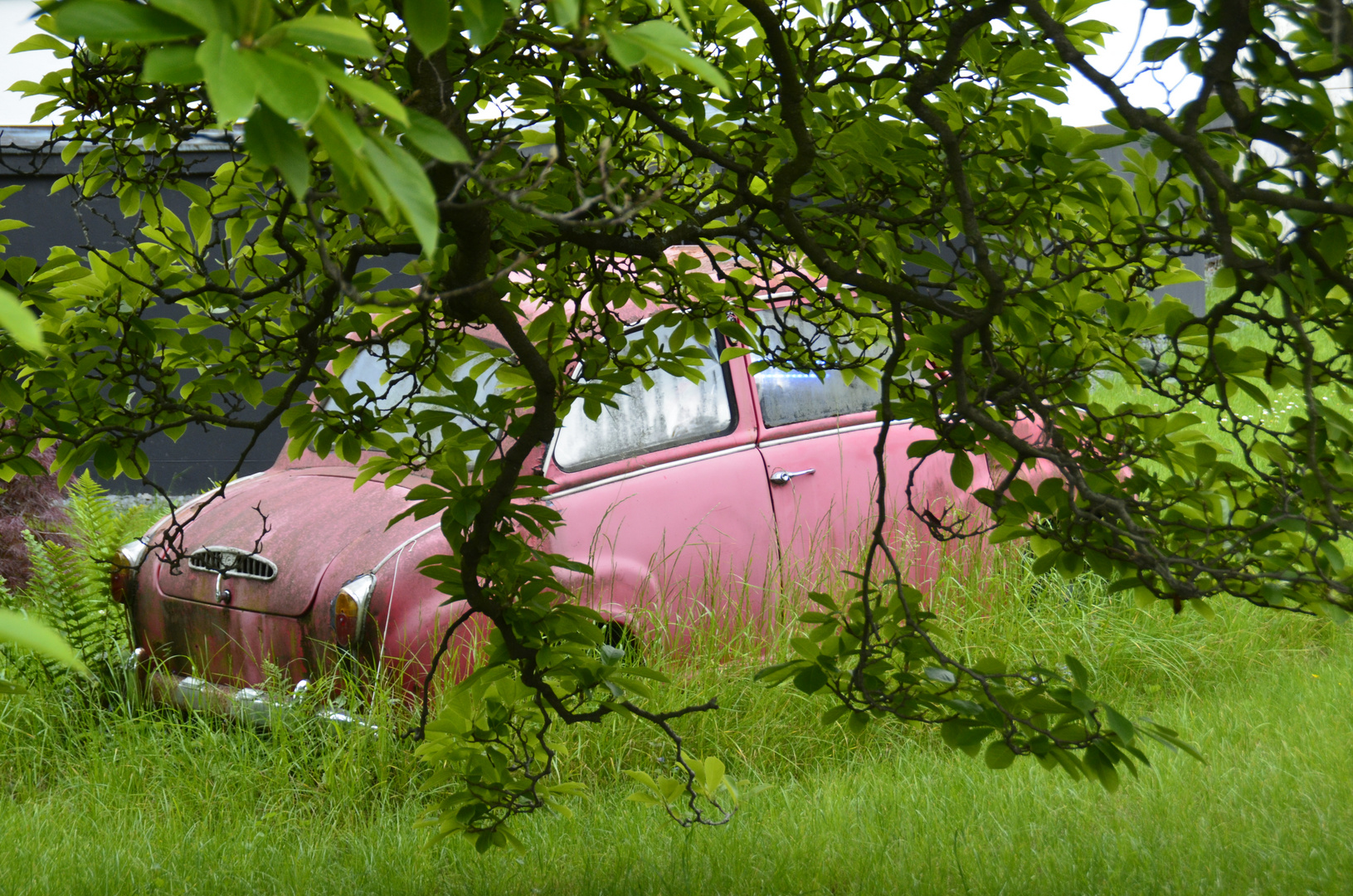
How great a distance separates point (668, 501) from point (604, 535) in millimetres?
366

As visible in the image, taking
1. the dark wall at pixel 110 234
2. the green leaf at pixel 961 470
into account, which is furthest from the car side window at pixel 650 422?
the dark wall at pixel 110 234

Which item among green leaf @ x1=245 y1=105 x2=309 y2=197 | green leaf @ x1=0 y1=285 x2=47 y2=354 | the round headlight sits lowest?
the round headlight

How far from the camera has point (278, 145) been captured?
2.44 ft

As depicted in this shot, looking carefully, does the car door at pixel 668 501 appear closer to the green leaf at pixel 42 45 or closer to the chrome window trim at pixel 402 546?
the chrome window trim at pixel 402 546

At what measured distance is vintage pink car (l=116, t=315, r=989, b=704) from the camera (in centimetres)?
373

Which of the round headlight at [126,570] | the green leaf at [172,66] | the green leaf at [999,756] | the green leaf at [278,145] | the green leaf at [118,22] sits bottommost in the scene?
the green leaf at [999,756]

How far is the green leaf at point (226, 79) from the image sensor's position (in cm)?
64

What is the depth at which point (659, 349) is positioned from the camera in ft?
8.18

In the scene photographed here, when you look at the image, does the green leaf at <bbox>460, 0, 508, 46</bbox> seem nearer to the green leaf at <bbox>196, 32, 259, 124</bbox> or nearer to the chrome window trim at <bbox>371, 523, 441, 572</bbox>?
the green leaf at <bbox>196, 32, 259, 124</bbox>

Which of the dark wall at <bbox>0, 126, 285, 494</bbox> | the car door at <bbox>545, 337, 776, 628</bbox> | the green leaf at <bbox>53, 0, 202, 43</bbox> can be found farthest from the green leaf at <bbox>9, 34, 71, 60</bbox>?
the dark wall at <bbox>0, 126, 285, 494</bbox>

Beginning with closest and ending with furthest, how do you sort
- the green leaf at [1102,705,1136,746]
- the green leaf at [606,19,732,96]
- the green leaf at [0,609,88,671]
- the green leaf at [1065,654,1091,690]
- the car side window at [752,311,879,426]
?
the green leaf at [0,609,88,671]
the green leaf at [606,19,732,96]
the green leaf at [1102,705,1136,746]
the green leaf at [1065,654,1091,690]
the car side window at [752,311,879,426]

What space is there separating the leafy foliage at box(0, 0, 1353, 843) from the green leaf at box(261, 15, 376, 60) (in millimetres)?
625

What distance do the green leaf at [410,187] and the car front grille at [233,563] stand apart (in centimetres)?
340

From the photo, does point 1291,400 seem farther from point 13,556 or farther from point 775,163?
point 13,556
